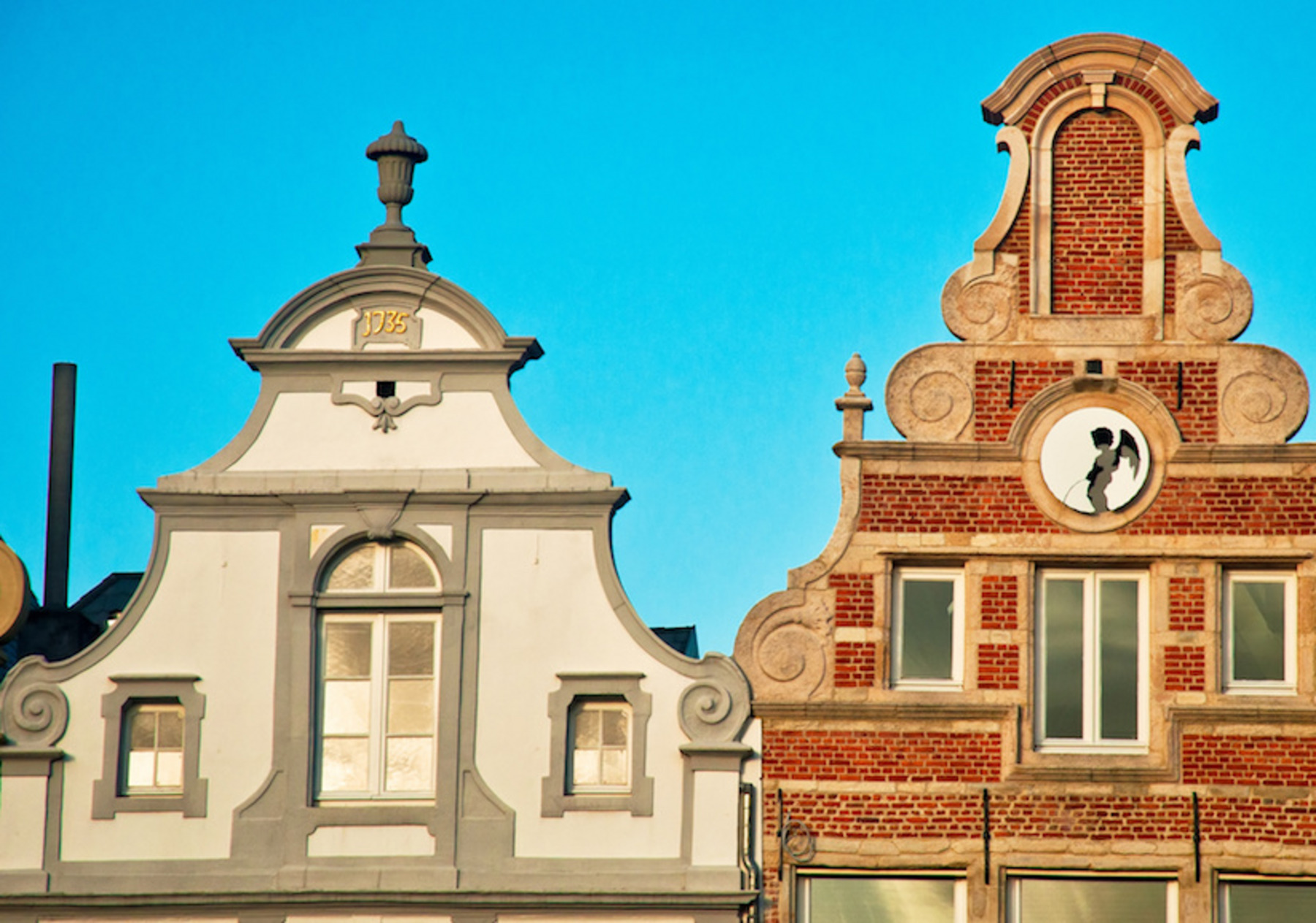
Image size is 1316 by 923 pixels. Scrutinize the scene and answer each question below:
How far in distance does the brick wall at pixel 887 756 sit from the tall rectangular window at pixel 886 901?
3.05ft

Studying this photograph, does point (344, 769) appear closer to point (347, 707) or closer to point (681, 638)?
point (347, 707)

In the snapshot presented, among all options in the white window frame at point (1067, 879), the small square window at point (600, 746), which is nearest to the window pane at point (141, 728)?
the small square window at point (600, 746)

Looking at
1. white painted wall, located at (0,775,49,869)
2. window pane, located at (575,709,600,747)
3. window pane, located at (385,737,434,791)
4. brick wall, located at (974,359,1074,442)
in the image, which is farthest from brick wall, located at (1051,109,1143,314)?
white painted wall, located at (0,775,49,869)

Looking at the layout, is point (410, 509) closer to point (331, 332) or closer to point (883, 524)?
point (331, 332)

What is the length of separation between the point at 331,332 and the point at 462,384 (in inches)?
54.7

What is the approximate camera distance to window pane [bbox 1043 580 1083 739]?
77.7 ft

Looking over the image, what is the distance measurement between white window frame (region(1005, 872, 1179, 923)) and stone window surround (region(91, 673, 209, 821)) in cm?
750

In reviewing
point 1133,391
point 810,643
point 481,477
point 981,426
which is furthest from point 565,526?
point 1133,391

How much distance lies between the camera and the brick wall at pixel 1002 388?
78.9ft

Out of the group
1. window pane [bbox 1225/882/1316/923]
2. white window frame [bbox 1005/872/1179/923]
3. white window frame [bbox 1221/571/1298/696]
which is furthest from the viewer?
white window frame [bbox 1221/571/1298/696]

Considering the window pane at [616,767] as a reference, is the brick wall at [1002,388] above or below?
above

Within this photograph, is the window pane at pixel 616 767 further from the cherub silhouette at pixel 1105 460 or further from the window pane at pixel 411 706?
the cherub silhouette at pixel 1105 460

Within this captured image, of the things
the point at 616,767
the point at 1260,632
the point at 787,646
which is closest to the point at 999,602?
the point at 787,646

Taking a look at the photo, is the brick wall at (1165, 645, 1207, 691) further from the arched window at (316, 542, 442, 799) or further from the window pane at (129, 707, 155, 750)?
the window pane at (129, 707, 155, 750)
